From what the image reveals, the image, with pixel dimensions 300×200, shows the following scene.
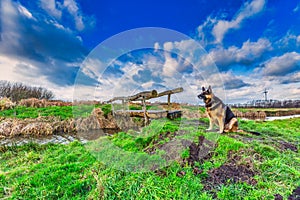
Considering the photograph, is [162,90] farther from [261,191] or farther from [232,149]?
[261,191]

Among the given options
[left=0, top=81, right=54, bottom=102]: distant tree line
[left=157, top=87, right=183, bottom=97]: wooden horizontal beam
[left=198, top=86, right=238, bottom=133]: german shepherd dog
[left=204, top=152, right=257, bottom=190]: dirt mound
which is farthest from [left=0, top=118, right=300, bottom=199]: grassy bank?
[left=0, top=81, right=54, bottom=102]: distant tree line

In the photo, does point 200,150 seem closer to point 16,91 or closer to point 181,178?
point 181,178

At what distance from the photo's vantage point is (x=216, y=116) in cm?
508

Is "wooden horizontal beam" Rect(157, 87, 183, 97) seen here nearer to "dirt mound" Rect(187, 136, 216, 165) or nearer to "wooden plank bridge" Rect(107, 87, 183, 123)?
"wooden plank bridge" Rect(107, 87, 183, 123)

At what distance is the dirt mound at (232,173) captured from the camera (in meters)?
2.77

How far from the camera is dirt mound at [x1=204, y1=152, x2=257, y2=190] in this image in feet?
9.08

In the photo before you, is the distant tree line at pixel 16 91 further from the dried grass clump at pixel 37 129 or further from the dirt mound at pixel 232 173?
the dirt mound at pixel 232 173

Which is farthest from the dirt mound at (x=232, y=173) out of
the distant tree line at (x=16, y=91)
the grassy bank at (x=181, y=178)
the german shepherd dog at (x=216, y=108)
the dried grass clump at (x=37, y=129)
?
the distant tree line at (x=16, y=91)

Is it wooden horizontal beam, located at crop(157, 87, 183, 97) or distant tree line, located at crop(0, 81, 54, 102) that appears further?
distant tree line, located at crop(0, 81, 54, 102)

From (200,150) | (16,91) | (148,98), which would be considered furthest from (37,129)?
(16,91)

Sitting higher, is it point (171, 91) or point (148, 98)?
point (171, 91)

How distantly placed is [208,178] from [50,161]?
414 centimetres

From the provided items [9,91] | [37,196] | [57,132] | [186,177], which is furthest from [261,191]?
[9,91]

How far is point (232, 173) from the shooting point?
9.78 ft
